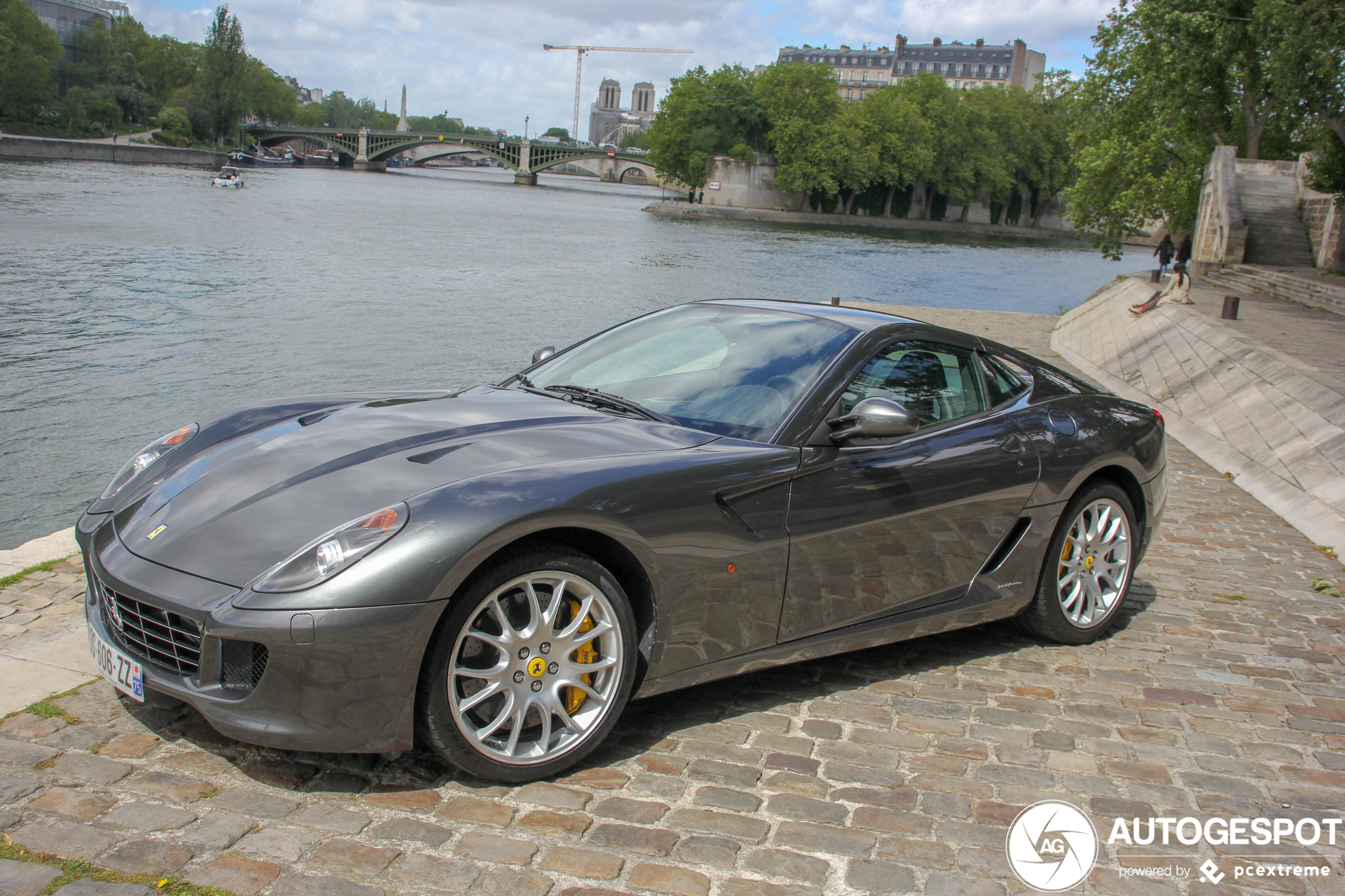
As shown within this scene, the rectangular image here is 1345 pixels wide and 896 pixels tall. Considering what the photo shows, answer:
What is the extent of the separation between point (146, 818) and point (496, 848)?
3.01ft

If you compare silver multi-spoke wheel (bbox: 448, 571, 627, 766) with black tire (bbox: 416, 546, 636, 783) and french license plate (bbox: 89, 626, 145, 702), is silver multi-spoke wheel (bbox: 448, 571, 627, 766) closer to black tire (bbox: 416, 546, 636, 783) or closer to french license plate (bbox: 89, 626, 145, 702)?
black tire (bbox: 416, 546, 636, 783)

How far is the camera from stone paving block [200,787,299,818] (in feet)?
9.48

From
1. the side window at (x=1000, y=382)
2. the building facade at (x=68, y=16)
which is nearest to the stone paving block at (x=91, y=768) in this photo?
the side window at (x=1000, y=382)

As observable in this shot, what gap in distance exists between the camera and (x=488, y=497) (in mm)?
2994

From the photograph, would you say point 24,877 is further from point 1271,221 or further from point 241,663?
point 1271,221

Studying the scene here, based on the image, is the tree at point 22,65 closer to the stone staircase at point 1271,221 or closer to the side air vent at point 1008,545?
the stone staircase at point 1271,221

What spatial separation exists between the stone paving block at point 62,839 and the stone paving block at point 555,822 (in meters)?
1.04

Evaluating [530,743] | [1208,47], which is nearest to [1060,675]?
[530,743]

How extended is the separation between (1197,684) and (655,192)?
136 metres

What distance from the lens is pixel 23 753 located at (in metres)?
3.12

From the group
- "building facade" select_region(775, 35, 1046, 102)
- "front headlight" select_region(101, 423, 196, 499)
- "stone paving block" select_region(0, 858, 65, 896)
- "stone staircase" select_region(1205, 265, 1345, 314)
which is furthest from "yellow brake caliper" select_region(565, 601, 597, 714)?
"building facade" select_region(775, 35, 1046, 102)

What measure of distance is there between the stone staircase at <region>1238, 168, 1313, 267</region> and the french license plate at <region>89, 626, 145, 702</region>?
96.9 ft

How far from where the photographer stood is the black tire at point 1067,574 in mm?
4660

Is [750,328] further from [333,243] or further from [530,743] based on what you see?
[333,243]
